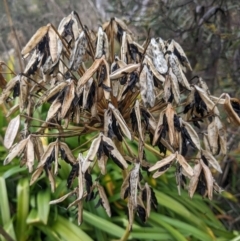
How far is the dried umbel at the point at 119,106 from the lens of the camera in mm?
1355

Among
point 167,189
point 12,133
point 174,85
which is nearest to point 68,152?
point 12,133

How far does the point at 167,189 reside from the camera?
9.06 feet

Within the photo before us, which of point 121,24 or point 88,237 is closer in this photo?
point 121,24

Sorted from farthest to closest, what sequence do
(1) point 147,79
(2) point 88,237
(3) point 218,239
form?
(3) point 218,239, (2) point 88,237, (1) point 147,79

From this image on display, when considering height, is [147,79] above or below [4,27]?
above

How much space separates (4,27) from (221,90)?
2.14 m

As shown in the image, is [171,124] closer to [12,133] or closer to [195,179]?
[195,179]

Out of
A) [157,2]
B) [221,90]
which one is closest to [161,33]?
[157,2]

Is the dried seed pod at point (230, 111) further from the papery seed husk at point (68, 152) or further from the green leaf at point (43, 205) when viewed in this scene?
the green leaf at point (43, 205)

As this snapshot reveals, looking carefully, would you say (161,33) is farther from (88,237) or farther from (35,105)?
(35,105)

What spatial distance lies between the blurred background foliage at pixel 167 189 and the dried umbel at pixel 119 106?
1.70ft

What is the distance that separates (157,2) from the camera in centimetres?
305

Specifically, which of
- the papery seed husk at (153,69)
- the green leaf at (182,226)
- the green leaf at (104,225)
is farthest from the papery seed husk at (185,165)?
the green leaf at (182,226)

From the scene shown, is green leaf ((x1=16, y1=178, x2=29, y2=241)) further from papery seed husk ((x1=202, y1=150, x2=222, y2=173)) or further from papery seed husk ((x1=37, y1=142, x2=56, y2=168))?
papery seed husk ((x1=202, y1=150, x2=222, y2=173))
